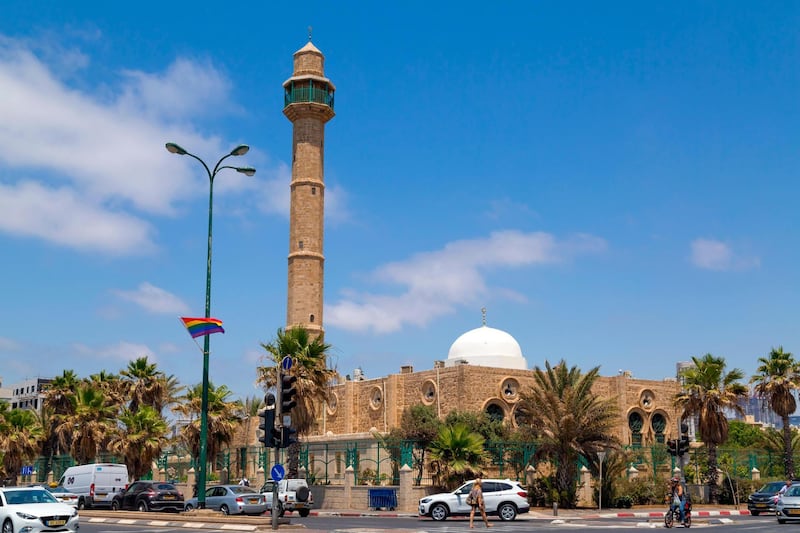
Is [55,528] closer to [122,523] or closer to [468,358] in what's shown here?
[122,523]

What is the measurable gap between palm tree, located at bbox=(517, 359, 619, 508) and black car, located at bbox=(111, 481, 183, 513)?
45.9ft

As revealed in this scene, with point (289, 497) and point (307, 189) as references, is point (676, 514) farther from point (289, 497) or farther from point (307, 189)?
point (307, 189)

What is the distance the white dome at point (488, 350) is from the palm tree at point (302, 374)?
739 inches

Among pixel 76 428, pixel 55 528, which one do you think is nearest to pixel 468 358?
pixel 76 428

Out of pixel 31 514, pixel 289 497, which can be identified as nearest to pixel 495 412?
pixel 289 497

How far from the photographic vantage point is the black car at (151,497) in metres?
28.7

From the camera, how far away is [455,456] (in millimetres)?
31922

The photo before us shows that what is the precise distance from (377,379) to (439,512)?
26074 millimetres

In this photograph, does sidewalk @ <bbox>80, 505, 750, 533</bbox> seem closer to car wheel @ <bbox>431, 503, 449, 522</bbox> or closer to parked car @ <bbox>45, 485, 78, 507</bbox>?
car wheel @ <bbox>431, 503, 449, 522</bbox>

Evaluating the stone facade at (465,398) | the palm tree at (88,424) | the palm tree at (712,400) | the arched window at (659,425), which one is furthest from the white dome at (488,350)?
the palm tree at (88,424)

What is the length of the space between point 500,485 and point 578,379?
27.0 ft

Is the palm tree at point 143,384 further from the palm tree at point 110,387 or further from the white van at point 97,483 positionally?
the white van at point 97,483

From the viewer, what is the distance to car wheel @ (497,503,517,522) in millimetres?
26642

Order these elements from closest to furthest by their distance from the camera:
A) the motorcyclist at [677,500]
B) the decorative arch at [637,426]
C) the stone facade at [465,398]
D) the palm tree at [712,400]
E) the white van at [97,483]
→ 1. the motorcyclist at [677,500]
2. the white van at [97,483]
3. the palm tree at [712,400]
4. the stone facade at [465,398]
5. the decorative arch at [637,426]
